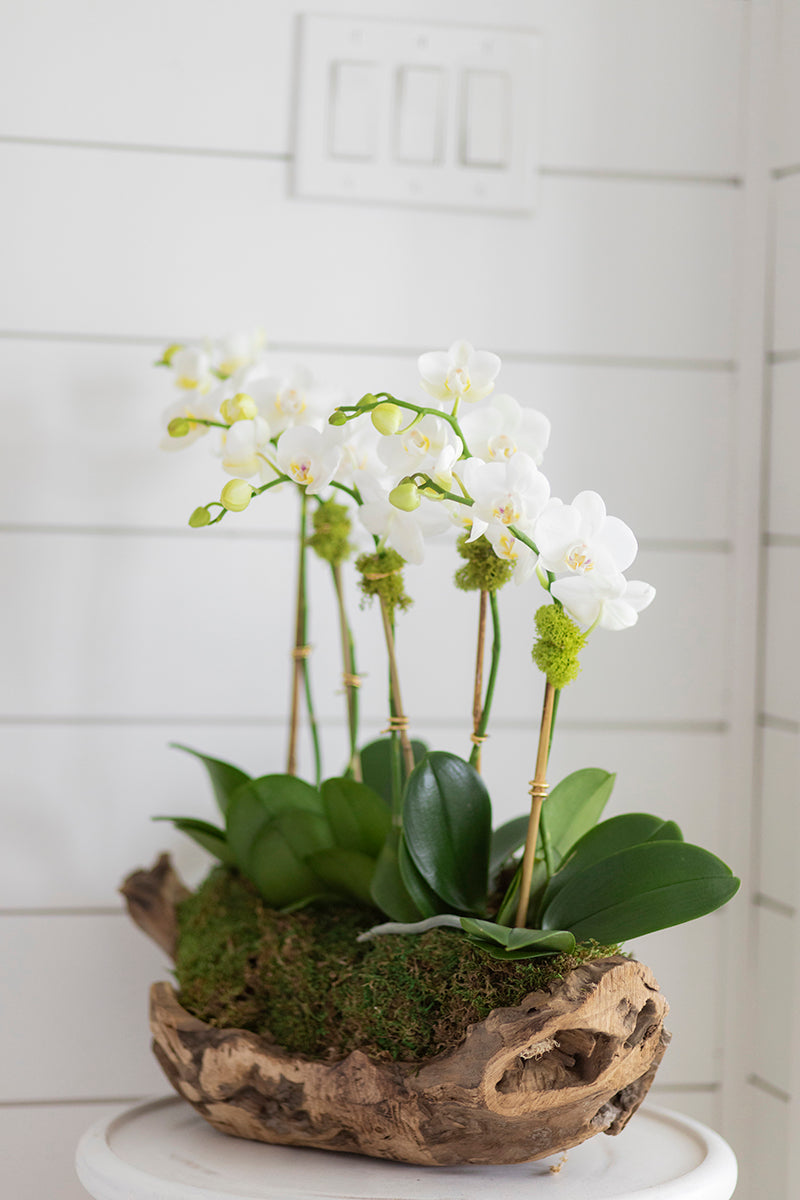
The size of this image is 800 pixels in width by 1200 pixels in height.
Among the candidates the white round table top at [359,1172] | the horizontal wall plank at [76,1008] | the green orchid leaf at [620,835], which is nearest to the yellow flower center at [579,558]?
the green orchid leaf at [620,835]

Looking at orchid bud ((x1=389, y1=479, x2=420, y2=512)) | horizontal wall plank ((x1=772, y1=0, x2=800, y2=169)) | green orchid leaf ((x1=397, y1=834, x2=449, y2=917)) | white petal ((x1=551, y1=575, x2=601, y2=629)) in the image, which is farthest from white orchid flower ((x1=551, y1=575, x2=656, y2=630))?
horizontal wall plank ((x1=772, y1=0, x2=800, y2=169))

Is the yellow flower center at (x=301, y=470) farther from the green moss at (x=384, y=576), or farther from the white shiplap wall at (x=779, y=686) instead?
the white shiplap wall at (x=779, y=686)

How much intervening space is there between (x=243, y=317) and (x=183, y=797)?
492 mm

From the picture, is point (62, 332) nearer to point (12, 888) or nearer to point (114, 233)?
point (114, 233)

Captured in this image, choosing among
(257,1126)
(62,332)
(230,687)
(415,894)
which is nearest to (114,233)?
(62,332)

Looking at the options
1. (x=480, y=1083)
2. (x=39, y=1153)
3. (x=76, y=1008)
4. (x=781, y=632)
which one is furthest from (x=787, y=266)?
(x=39, y=1153)

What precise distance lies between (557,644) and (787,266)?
0.64 m

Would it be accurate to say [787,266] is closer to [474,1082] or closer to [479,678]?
[479,678]

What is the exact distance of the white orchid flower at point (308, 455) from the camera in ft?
2.57

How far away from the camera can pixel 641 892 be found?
2.44 feet

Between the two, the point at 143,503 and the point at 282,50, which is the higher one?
the point at 282,50

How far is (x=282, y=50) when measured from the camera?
1101 millimetres

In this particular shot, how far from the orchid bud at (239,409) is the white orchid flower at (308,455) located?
0.11 meters

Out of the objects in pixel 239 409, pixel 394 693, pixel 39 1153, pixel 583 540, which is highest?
pixel 239 409
